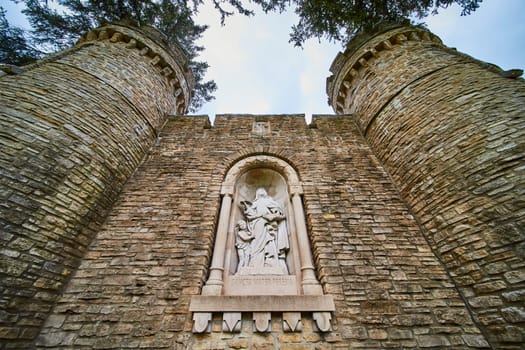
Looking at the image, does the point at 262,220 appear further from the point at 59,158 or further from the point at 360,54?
the point at 360,54

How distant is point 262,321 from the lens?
8.00ft

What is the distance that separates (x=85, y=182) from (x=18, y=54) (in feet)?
Result: 22.6

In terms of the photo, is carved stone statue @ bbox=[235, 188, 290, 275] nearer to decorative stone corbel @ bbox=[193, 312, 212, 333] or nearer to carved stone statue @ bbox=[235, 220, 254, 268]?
carved stone statue @ bbox=[235, 220, 254, 268]

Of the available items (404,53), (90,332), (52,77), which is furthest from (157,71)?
(404,53)

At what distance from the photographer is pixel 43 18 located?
716 centimetres

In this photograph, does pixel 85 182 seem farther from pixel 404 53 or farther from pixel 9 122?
pixel 404 53

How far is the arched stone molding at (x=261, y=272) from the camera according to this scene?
98.3 inches

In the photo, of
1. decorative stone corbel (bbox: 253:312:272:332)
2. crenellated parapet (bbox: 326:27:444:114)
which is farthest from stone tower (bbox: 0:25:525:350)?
crenellated parapet (bbox: 326:27:444:114)

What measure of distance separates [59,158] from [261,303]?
11.4 feet

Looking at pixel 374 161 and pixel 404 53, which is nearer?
pixel 374 161

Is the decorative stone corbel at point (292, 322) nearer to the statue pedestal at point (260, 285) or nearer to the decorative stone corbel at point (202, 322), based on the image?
the statue pedestal at point (260, 285)

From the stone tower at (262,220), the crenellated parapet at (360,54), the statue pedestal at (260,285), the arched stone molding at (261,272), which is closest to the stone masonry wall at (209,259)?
the stone tower at (262,220)

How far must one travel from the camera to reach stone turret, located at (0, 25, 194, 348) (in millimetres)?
2445

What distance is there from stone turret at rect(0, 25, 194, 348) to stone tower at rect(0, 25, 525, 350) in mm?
20
